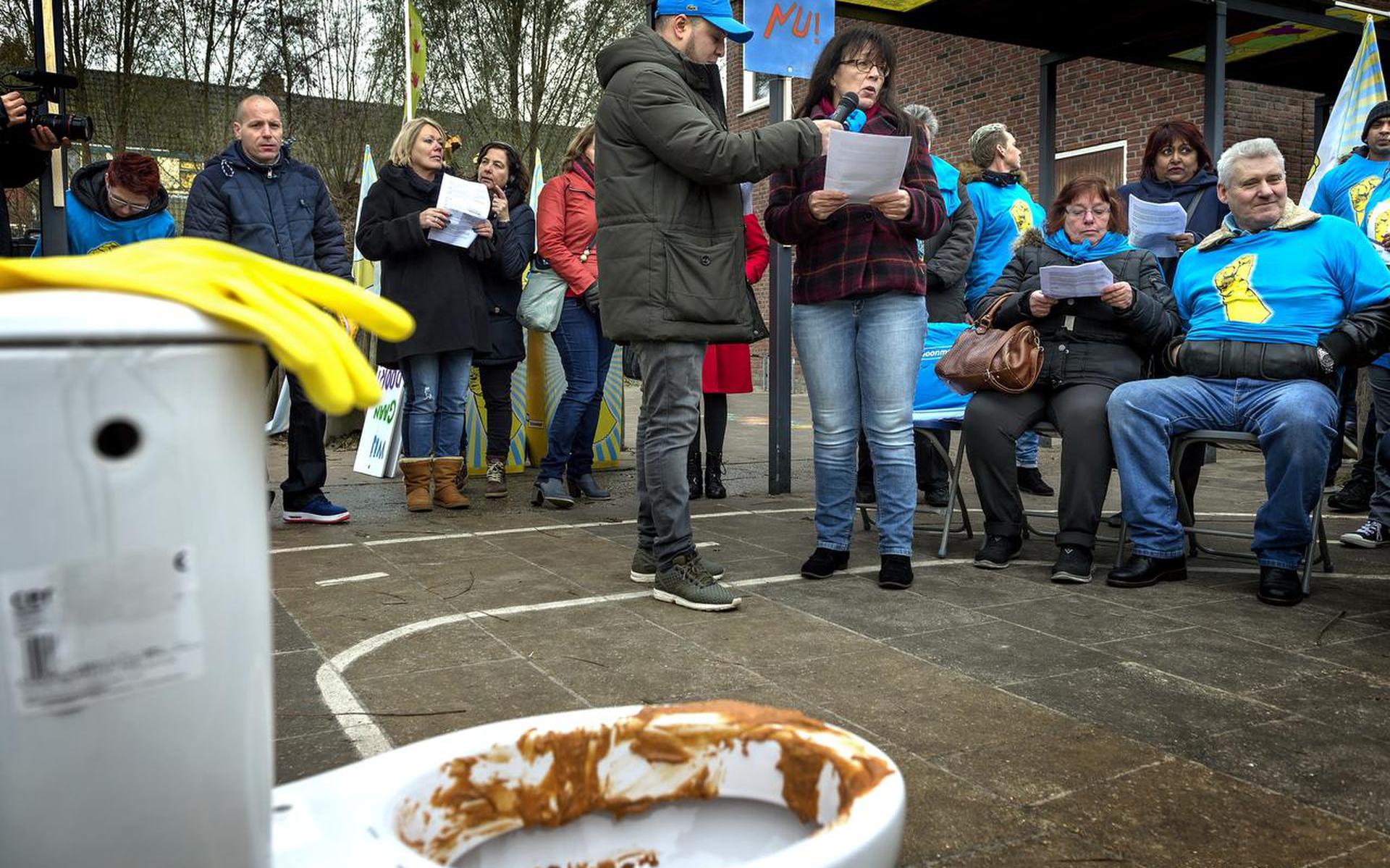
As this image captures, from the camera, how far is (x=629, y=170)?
3.83m

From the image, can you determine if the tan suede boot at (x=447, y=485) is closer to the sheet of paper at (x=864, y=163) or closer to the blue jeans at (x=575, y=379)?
the blue jeans at (x=575, y=379)

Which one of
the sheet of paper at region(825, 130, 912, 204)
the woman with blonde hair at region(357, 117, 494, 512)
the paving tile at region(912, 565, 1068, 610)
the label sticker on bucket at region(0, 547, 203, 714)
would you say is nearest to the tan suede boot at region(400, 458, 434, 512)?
the woman with blonde hair at region(357, 117, 494, 512)

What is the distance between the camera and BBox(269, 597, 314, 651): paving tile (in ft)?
11.1

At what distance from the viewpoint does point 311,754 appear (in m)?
2.48

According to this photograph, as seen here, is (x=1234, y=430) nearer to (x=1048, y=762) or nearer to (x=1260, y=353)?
(x=1260, y=353)

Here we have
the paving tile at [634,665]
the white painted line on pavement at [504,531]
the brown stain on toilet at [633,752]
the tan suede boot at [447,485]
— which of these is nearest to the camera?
the brown stain on toilet at [633,752]

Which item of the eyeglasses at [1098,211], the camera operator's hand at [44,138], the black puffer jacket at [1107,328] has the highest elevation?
the camera operator's hand at [44,138]

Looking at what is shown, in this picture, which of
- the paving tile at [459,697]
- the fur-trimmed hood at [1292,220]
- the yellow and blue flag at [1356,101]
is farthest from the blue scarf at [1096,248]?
the yellow and blue flag at [1356,101]

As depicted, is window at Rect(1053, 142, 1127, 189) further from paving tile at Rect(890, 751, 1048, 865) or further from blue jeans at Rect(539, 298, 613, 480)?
paving tile at Rect(890, 751, 1048, 865)

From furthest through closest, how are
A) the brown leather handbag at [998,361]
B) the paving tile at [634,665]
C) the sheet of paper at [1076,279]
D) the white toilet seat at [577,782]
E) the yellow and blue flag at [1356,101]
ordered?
the yellow and blue flag at [1356,101] → the brown leather handbag at [998,361] → the sheet of paper at [1076,279] → the paving tile at [634,665] → the white toilet seat at [577,782]

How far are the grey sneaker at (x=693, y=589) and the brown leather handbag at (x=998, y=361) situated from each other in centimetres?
141

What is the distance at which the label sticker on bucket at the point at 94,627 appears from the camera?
94 centimetres

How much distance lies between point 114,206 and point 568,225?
2284mm

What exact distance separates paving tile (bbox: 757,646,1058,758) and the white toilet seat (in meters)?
1.11
